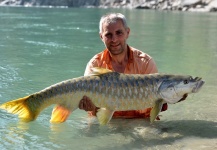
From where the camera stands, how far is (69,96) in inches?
207

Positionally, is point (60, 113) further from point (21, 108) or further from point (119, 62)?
point (119, 62)

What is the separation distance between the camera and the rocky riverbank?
213 ft

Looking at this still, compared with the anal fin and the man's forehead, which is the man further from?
the anal fin

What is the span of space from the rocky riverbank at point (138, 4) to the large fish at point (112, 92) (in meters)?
58.4

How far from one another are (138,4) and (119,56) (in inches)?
3002

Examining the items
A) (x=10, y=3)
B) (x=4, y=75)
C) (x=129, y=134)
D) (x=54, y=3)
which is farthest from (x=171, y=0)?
(x=129, y=134)

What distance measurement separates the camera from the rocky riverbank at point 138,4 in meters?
64.9

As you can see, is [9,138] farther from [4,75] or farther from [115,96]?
[4,75]

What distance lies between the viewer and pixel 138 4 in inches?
3177

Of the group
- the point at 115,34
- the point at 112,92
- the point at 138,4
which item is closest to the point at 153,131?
the point at 112,92

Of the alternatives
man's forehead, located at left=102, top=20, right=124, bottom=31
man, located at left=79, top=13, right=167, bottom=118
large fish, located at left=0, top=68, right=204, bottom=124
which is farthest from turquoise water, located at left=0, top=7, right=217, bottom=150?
man's forehead, located at left=102, top=20, right=124, bottom=31

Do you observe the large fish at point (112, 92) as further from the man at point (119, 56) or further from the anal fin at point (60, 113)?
the man at point (119, 56)

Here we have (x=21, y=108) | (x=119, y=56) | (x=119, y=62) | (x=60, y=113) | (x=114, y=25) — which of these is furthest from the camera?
(x=119, y=62)

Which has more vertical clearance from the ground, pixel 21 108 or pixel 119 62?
pixel 119 62
